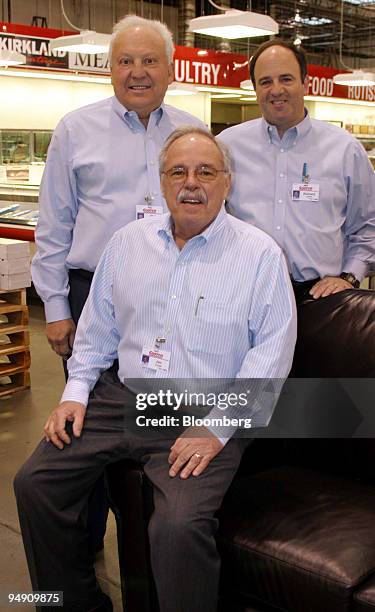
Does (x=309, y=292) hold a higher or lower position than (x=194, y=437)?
higher

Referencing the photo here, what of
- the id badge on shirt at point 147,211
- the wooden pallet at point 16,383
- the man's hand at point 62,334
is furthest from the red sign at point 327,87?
the man's hand at point 62,334

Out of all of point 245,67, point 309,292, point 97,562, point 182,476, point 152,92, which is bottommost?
point 97,562

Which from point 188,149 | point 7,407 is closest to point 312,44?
point 7,407

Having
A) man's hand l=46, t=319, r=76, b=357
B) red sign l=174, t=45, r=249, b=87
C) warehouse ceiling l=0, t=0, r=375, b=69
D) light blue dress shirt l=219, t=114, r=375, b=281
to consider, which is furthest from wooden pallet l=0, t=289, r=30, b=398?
warehouse ceiling l=0, t=0, r=375, b=69

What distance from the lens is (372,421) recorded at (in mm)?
2480

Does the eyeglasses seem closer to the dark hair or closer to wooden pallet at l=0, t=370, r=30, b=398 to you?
the dark hair

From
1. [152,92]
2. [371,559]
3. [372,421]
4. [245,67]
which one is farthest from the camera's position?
[245,67]

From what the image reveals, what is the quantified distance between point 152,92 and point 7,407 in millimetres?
2542

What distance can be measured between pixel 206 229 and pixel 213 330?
0.33 metres

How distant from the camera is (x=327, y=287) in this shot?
9.03ft

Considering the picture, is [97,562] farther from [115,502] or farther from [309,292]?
[309,292]

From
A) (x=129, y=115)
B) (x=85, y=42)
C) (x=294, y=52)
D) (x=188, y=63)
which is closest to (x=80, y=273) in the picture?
(x=129, y=115)

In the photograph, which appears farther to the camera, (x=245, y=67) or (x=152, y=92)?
(x=245, y=67)

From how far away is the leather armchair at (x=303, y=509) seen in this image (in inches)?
75.6
